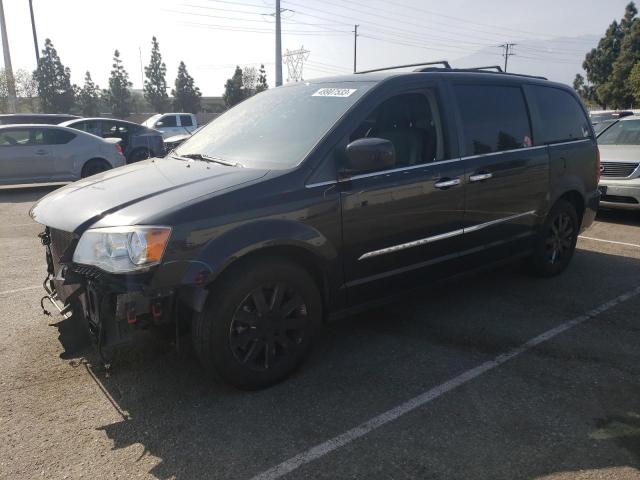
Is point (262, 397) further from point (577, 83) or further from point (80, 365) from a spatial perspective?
point (577, 83)

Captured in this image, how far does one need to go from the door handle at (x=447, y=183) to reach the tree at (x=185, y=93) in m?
74.3

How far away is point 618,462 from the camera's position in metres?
2.55

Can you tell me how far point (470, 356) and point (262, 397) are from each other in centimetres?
150

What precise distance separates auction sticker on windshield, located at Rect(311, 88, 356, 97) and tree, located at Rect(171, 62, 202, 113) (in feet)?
243

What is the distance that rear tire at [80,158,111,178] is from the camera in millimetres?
12155

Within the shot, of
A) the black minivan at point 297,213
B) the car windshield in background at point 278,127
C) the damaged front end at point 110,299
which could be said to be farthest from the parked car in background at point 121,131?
the damaged front end at point 110,299

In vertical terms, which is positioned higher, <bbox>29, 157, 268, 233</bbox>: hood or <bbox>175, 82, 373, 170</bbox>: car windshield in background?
<bbox>175, 82, 373, 170</bbox>: car windshield in background

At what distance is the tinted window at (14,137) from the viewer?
11.6m

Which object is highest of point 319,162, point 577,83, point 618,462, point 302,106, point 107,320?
point 577,83

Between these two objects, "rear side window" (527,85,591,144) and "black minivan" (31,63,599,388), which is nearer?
"black minivan" (31,63,599,388)

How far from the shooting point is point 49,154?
1184cm

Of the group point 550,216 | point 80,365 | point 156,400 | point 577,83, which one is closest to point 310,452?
point 156,400

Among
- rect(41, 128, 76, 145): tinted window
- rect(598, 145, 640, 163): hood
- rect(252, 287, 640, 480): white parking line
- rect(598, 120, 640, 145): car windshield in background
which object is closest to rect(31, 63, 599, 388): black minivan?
rect(252, 287, 640, 480): white parking line

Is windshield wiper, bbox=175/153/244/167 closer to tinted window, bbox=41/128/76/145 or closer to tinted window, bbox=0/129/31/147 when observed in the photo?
tinted window, bbox=41/128/76/145
